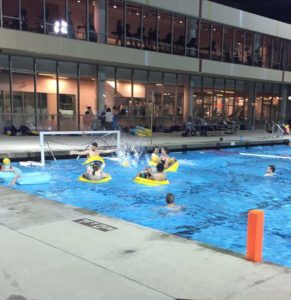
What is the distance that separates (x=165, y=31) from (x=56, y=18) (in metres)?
8.46

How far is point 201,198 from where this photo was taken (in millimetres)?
11125

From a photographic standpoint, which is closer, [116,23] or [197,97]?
[116,23]

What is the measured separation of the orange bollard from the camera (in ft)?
15.7

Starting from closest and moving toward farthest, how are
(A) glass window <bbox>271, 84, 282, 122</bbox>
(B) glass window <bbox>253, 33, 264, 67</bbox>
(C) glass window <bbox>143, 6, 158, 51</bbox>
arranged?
(C) glass window <bbox>143, 6, 158, 51</bbox>, (B) glass window <bbox>253, 33, 264, 67</bbox>, (A) glass window <bbox>271, 84, 282, 122</bbox>

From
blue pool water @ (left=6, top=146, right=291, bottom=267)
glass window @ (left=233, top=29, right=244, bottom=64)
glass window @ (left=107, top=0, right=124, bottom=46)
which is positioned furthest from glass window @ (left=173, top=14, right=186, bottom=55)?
blue pool water @ (left=6, top=146, right=291, bottom=267)

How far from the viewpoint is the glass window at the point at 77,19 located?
22261 millimetres

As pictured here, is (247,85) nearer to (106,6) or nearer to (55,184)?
(106,6)

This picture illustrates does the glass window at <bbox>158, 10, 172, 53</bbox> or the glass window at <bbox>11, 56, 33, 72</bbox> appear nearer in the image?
the glass window at <bbox>11, 56, 33, 72</bbox>

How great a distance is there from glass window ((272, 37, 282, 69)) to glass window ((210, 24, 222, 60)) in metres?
7.03

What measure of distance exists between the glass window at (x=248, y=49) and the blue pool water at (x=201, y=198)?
18.0 metres

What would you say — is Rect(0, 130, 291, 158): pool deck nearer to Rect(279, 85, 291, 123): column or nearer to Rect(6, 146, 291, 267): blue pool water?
Rect(6, 146, 291, 267): blue pool water

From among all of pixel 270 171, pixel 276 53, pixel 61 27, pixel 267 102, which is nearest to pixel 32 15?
pixel 61 27

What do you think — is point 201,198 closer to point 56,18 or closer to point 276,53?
point 56,18

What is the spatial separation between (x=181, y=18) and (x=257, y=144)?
1069 centimetres
